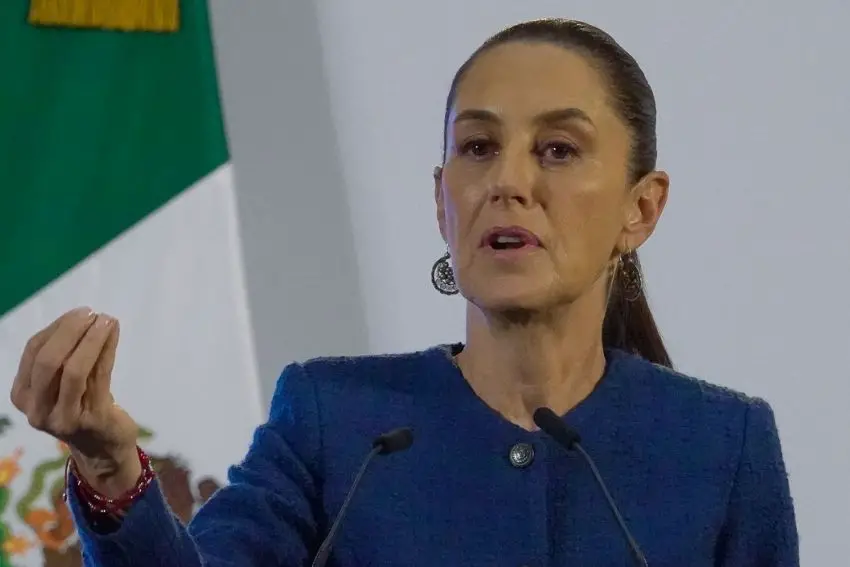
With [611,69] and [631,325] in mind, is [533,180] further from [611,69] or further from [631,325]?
[631,325]

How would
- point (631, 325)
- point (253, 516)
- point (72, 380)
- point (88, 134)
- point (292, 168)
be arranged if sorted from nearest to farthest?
1. point (72, 380)
2. point (253, 516)
3. point (631, 325)
4. point (88, 134)
5. point (292, 168)

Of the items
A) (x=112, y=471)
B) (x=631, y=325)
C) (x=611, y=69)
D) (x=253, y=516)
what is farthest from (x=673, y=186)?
(x=112, y=471)

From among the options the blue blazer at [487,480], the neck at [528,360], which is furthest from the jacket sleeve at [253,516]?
the neck at [528,360]

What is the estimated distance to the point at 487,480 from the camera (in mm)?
985

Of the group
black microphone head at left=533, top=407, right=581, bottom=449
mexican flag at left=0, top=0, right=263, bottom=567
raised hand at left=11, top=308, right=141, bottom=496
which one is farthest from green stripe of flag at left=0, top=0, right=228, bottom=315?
raised hand at left=11, top=308, right=141, bottom=496

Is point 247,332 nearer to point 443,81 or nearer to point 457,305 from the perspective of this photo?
point 457,305

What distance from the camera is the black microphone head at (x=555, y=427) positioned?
961mm

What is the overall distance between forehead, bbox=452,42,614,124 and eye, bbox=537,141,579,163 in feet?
0.11

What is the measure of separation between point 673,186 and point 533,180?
86 cm

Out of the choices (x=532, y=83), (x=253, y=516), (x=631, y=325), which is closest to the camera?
(x=253, y=516)

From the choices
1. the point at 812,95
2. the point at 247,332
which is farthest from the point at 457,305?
the point at 812,95

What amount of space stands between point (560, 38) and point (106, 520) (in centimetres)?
65

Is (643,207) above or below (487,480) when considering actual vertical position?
above

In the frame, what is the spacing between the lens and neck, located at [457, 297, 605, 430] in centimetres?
105
